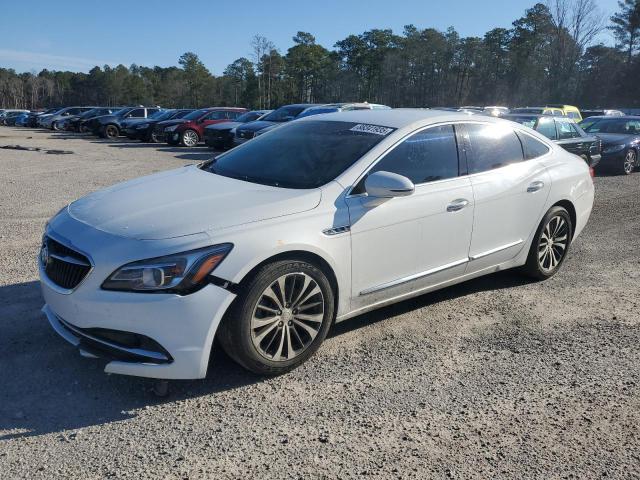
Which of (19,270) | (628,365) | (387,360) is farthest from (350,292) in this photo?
(19,270)

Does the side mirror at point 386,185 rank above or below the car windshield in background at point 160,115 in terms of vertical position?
below

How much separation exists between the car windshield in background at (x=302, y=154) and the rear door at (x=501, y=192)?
939 mm

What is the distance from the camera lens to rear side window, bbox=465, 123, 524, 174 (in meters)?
4.62

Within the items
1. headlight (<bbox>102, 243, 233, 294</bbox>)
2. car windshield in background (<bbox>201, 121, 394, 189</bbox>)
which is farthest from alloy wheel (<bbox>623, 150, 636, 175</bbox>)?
headlight (<bbox>102, 243, 233, 294</bbox>)

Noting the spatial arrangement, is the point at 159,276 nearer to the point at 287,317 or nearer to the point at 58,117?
the point at 287,317

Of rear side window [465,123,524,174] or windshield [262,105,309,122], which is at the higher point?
windshield [262,105,309,122]

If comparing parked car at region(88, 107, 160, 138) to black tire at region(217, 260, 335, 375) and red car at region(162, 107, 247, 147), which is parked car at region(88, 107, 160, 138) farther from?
black tire at region(217, 260, 335, 375)

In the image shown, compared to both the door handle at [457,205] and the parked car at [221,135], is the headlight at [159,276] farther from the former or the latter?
the parked car at [221,135]

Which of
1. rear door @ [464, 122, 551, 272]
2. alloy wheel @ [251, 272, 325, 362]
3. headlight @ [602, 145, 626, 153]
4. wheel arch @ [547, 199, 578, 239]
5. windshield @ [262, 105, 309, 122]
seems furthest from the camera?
windshield @ [262, 105, 309, 122]

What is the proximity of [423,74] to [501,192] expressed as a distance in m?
80.6

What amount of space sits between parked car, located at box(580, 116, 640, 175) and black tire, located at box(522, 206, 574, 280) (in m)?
9.63

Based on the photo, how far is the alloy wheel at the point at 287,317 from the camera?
10.9 ft

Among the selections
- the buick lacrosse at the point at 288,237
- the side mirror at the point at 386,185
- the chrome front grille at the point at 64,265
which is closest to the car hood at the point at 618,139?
the buick lacrosse at the point at 288,237

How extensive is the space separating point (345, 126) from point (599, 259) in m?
3.59
